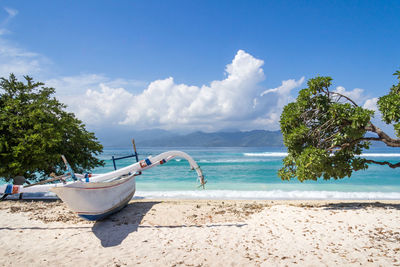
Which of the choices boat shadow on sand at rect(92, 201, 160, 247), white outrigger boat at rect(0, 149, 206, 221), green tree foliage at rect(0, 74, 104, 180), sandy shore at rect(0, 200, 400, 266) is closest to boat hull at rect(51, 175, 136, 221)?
white outrigger boat at rect(0, 149, 206, 221)

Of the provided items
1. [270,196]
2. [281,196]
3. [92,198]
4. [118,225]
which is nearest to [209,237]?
[118,225]

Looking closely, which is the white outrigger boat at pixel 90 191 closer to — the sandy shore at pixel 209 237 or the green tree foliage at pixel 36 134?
the sandy shore at pixel 209 237

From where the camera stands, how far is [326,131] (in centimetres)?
889

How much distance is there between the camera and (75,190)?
6.67 metres

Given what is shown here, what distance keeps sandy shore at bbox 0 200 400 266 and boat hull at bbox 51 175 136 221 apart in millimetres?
449

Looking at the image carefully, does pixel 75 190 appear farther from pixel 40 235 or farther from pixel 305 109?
pixel 305 109

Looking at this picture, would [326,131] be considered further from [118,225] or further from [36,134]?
[36,134]

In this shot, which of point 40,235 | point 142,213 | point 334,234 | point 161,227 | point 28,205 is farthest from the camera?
point 28,205

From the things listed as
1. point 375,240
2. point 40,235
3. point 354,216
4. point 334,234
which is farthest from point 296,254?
point 40,235

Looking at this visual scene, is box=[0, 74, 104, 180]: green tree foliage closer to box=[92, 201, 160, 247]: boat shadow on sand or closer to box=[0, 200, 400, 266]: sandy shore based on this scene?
box=[0, 200, 400, 266]: sandy shore

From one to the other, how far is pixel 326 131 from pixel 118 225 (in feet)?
25.6

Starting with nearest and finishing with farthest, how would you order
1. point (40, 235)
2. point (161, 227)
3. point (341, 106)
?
point (40, 235), point (161, 227), point (341, 106)

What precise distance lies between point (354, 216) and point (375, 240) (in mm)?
1775

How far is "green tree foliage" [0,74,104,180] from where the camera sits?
10852 mm
